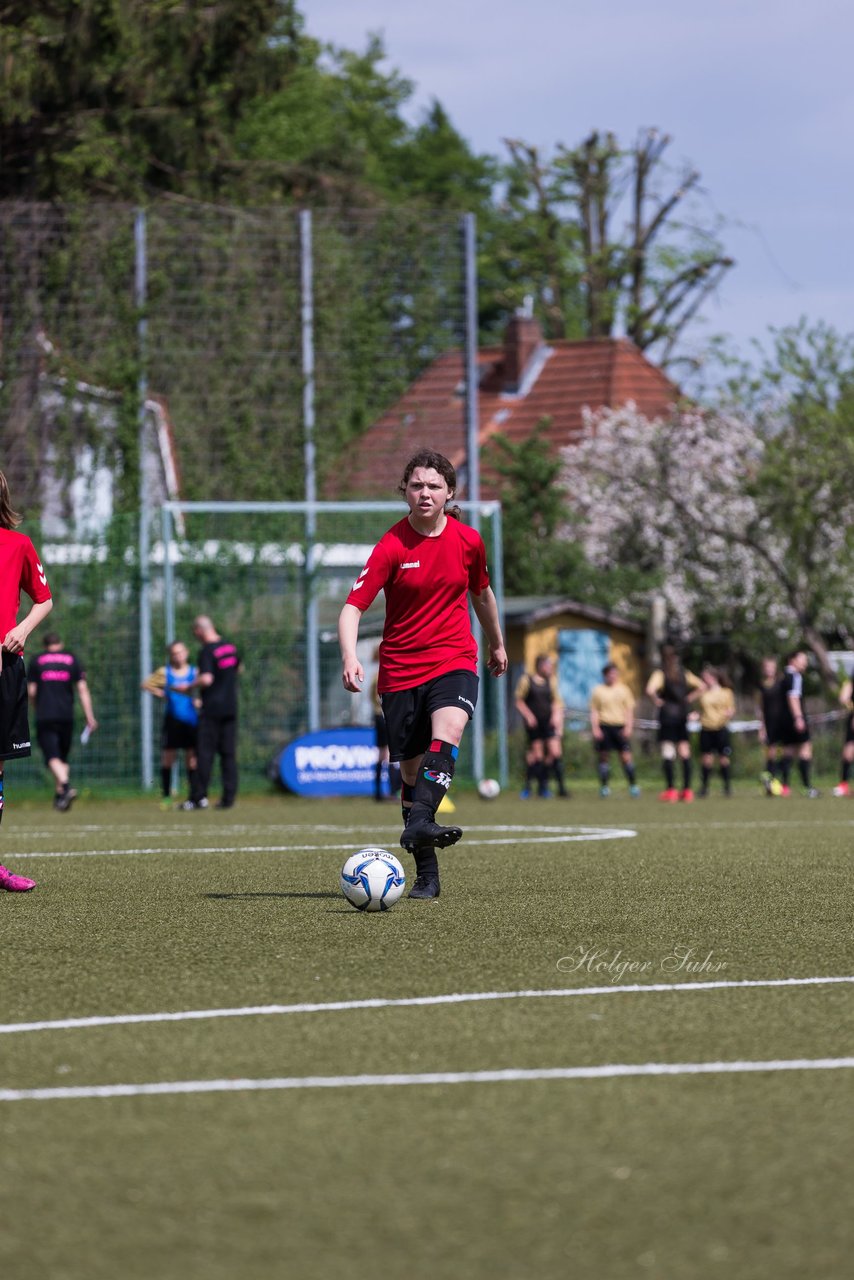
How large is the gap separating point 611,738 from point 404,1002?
2122cm

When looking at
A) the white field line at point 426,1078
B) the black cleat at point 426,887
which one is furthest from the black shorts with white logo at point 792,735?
the white field line at point 426,1078

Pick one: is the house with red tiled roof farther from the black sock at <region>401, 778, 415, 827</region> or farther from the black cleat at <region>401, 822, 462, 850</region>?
the black cleat at <region>401, 822, 462, 850</region>

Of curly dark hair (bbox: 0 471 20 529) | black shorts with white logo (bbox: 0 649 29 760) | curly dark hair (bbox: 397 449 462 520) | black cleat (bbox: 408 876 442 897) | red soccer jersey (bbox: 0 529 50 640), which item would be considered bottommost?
black cleat (bbox: 408 876 442 897)

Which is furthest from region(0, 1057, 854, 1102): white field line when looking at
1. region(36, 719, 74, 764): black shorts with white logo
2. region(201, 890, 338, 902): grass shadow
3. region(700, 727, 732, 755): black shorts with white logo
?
region(700, 727, 732, 755): black shorts with white logo

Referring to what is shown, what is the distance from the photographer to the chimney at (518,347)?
54.0 meters

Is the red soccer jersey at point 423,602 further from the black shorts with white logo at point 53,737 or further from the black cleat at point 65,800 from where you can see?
the black shorts with white logo at point 53,737

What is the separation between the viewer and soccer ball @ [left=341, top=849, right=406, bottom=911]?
869cm

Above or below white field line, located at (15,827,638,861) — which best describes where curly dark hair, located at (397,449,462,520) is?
above

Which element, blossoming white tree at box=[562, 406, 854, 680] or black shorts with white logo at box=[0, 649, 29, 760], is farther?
blossoming white tree at box=[562, 406, 854, 680]

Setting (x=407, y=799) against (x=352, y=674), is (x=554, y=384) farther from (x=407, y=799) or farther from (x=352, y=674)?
(x=352, y=674)

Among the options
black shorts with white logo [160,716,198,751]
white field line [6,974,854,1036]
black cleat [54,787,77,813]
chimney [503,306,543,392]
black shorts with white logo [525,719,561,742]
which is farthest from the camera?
chimney [503,306,543,392]

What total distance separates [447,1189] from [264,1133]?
0.61m

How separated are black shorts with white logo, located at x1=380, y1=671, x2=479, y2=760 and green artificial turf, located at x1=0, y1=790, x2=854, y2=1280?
773 mm

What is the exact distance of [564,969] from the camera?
689 cm
